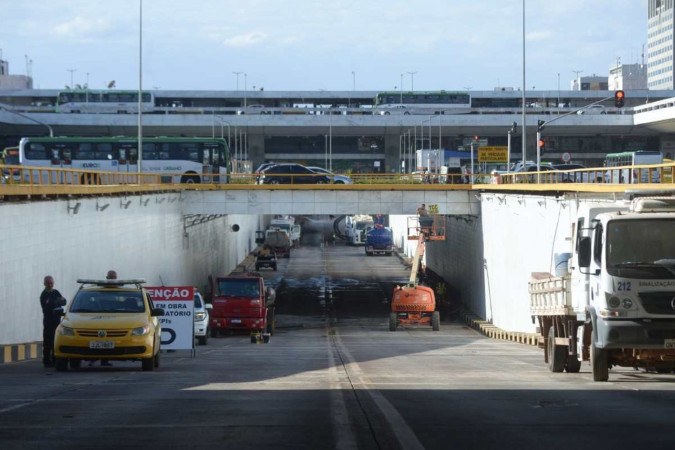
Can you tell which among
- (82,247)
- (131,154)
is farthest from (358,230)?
(82,247)

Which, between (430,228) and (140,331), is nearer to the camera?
(140,331)

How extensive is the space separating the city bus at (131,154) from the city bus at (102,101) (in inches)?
2014

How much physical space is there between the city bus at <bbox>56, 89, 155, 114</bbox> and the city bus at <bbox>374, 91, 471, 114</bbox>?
29.0 m

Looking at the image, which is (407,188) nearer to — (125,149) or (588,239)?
(125,149)

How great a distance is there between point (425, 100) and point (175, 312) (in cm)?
11379

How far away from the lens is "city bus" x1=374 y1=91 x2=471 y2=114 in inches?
5389

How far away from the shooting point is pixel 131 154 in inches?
2904

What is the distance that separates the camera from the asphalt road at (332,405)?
36.5ft

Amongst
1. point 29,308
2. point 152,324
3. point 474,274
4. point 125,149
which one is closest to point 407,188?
point 474,274

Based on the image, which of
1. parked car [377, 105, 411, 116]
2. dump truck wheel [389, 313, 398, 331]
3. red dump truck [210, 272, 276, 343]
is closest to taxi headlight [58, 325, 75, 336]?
red dump truck [210, 272, 276, 343]

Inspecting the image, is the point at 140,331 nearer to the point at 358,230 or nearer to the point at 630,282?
the point at 630,282

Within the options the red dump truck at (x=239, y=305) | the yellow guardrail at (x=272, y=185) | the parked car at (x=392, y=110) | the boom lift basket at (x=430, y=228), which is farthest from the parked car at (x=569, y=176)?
the parked car at (x=392, y=110)

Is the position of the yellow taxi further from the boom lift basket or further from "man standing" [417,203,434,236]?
"man standing" [417,203,434,236]

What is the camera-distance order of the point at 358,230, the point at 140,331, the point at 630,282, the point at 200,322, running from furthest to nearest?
the point at 358,230, the point at 200,322, the point at 140,331, the point at 630,282
